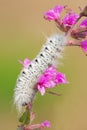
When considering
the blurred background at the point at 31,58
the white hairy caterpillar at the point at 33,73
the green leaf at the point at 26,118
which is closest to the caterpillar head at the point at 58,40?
the white hairy caterpillar at the point at 33,73

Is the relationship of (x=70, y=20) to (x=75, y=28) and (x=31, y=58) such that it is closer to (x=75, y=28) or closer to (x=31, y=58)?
(x=75, y=28)

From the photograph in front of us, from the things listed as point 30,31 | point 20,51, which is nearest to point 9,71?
point 20,51

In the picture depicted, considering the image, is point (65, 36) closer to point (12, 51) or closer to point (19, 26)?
point (12, 51)

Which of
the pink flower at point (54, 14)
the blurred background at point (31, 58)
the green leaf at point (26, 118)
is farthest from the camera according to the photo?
the blurred background at point (31, 58)

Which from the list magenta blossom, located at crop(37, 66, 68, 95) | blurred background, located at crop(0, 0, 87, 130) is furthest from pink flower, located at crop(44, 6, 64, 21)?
blurred background, located at crop(0, 0, 87, 130)

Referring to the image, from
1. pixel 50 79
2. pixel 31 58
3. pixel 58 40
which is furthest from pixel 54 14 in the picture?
pixel 31 58

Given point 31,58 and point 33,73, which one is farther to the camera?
point 31,58

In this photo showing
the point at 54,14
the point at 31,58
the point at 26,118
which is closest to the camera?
the point at 26,118

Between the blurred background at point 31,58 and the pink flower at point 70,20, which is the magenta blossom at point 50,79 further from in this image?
the blurred background at point 31,58
